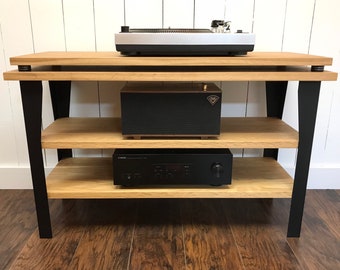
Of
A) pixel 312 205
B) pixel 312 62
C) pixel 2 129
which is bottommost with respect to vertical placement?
pixel 312 205

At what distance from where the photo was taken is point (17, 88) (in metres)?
1.38

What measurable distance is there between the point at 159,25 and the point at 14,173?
0.91 meters

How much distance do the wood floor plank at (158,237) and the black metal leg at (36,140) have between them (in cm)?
32

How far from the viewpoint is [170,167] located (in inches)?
41.5

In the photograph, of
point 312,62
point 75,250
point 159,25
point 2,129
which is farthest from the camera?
point 2,129

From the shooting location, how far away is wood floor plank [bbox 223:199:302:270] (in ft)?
3.30

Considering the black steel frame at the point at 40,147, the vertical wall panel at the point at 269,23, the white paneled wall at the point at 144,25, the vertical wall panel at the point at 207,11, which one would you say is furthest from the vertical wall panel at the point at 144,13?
the black steel frame at the point at 40,147

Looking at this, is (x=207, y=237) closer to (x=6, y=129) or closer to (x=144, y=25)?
(x=144, y=25)

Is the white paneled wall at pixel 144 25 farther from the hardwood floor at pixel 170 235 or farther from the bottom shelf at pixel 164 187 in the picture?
the hardwood floor at pixel 170 235

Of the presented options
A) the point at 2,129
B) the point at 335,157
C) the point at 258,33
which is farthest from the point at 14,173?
the point at 335,157

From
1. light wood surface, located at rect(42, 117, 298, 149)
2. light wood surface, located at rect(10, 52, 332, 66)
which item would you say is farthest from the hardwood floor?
light wood surface, located at rect(10, 52, 332, 66)

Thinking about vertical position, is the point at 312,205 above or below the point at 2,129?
below

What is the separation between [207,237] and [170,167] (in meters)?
0.29

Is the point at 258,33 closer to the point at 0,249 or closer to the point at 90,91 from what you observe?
the point at 90,91
